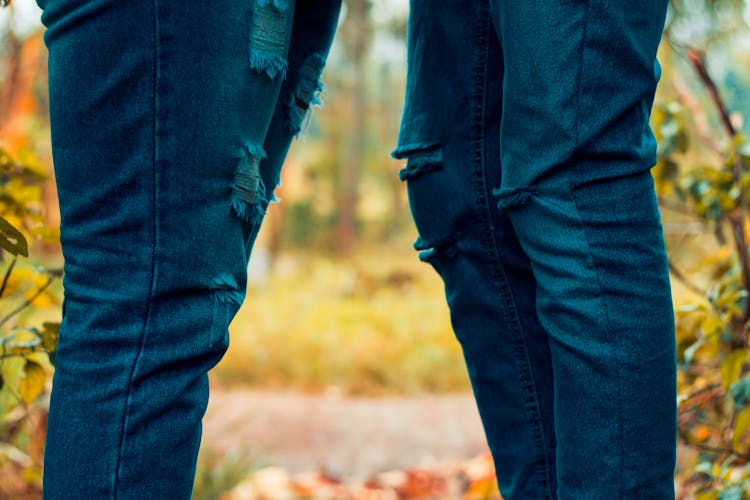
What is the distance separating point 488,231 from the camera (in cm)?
88

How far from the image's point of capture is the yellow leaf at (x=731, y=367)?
107cm

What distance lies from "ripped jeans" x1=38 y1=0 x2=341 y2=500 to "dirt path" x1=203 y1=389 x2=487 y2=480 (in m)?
1.86

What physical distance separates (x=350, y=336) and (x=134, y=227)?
4.09 meters

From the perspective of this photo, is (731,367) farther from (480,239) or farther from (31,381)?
(31,381)

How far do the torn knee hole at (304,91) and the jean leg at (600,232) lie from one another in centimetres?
21

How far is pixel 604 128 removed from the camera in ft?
2.34

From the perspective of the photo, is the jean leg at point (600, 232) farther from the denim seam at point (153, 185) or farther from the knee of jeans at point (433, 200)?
Answer: the denim seam at point (153, 185)

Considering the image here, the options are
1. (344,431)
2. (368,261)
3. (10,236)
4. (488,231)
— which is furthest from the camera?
(368,261)

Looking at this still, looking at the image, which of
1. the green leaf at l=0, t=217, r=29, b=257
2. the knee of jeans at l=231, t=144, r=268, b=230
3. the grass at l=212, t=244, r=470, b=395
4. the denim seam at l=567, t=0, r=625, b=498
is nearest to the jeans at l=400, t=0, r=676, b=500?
the denim seam at l=567, t=0, r=625, b=498

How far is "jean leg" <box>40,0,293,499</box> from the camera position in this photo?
2.06ft

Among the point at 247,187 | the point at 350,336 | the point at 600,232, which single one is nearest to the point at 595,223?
the point at 600,232

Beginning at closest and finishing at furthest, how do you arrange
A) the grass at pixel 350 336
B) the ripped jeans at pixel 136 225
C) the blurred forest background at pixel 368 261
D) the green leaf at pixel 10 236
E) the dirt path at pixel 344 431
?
the ripped jeans at pixel 136 225 → the green leaf at pixel 10 236 → the blurred forest background at pixel 368 261 → the dirt path at pixel 344 431 → the grass at pixel 350 336

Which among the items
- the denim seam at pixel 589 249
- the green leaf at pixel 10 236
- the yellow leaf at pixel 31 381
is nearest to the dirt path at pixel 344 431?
the yellow leaf at pixel 31 381

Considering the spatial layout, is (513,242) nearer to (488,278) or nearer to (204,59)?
(488,278)
